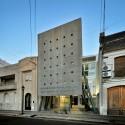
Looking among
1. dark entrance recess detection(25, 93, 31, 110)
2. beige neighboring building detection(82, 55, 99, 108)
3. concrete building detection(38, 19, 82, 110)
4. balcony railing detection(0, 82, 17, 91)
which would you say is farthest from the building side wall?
balcony railing detection(0, 82, 17, 91)

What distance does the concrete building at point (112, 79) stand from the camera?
20.4 metres

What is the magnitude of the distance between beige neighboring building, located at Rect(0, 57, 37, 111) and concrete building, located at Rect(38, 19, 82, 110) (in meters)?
1.48

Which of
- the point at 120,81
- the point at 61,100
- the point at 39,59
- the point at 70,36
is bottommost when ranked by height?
the point at 61,100

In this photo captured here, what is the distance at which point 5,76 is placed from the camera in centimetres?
3491

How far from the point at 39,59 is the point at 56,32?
4715mm

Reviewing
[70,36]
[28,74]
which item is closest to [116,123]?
[70,36]

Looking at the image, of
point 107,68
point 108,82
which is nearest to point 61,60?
point 107,68

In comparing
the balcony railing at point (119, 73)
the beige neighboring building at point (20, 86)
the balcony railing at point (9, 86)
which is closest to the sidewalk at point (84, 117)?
the balcony railing at point (119, 73)

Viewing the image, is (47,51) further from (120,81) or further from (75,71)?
(120,81)

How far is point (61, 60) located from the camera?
25297mm

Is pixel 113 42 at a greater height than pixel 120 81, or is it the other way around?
pixel 113 42

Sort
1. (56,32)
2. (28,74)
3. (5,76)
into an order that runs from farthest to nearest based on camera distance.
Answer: (5,76), (28,74), (56,32)

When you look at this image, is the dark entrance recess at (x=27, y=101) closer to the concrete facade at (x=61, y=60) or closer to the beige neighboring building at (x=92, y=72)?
the concrete facade at (x=61, y=60)

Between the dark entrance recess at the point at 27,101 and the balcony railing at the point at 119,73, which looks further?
the dark entrance recess at the point at 27,101
